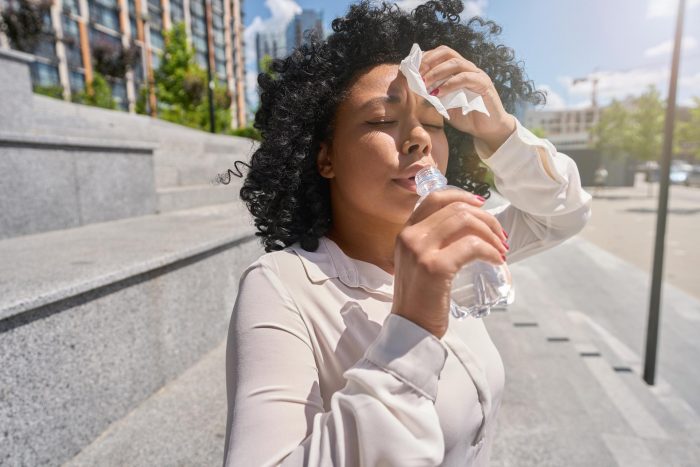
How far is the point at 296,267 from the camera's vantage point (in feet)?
3.63

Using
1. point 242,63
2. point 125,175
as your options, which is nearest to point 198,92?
point 125,175

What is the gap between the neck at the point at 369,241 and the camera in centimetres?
127

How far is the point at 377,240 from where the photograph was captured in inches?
50.6

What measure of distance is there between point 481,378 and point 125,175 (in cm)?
482

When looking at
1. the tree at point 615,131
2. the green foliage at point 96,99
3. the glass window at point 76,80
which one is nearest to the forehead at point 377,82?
the green foliage at point 96,99

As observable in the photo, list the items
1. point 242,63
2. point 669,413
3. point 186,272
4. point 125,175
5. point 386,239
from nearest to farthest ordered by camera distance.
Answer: point 386,239 < point 186,272 < point 669,413 < point 125,175 < point 242,63

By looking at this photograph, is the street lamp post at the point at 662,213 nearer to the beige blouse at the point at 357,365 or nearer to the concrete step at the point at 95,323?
the beige blouse at the point at 357,365

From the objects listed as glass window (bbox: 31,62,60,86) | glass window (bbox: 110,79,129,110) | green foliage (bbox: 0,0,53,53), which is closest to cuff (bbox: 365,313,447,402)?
green foliage (bbox: 0,0,53,53)

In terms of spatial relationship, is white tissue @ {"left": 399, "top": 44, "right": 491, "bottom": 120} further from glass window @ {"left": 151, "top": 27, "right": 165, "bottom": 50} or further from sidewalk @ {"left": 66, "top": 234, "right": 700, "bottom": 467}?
glass window @ {"left": 151, "top": 27, "right": 165, "bottom": 50}

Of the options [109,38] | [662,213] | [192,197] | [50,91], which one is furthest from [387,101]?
[109,38]

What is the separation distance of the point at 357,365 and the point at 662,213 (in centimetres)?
569

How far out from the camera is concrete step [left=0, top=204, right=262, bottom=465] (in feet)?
6.24

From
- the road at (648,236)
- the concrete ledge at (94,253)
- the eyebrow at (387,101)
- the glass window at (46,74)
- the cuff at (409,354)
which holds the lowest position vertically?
the road at (648,236)

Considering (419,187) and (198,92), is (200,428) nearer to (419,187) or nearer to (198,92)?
(419,187)
